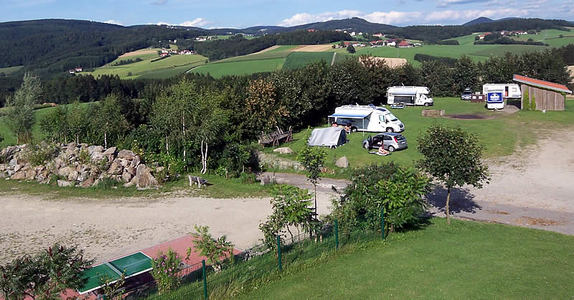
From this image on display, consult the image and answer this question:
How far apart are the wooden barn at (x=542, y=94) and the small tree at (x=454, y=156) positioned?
27773 mm

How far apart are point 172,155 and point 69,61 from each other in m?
93.0

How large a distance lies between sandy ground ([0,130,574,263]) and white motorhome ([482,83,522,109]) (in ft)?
56.7

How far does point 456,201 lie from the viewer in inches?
738

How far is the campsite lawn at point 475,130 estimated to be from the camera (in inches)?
1023

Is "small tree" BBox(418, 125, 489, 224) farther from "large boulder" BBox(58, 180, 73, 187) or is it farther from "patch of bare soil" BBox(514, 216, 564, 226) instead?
"large boulder" BBox(58, 180, 73, 187)

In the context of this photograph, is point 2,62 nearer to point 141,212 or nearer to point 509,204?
point 141,212

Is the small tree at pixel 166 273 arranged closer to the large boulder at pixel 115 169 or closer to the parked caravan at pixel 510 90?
the large boulder at pixel 115 169

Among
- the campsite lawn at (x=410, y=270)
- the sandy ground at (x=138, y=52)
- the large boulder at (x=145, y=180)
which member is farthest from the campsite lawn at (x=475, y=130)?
the sandy ground at (x=138, y=52)

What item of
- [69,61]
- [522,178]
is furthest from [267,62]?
[522,178]

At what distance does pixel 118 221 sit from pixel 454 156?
42.7 ft

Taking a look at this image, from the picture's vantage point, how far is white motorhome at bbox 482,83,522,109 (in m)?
39.4

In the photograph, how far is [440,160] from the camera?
15.2 metres

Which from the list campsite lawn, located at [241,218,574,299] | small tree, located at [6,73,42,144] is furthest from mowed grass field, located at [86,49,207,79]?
campsite lawn, located at [241,218,574,299]

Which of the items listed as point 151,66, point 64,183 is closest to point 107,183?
point 64,183
